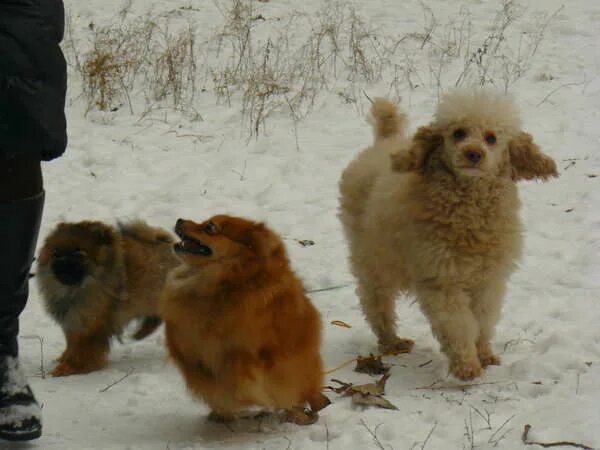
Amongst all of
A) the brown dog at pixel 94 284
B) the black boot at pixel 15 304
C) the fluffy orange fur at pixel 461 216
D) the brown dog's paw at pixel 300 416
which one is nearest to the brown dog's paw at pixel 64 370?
the brown dog at pixel 94 284

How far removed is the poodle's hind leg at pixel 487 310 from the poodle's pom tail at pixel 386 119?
1227 mm

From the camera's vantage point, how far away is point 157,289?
4723 millimetres

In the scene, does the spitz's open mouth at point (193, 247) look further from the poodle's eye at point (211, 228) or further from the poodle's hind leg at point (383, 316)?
the poodle's hind leg at point (383, 316)

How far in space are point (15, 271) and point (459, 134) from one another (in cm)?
233

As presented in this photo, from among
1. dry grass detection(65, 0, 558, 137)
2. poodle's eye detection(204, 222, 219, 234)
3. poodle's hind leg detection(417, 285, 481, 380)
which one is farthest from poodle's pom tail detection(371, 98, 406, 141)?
dry grass detection(65, 0, 558, 137)

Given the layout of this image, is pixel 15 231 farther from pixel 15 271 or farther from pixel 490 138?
pixel 490 138

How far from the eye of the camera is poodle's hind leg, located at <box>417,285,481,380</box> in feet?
14.1

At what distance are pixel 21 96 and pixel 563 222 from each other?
4147 millimetres

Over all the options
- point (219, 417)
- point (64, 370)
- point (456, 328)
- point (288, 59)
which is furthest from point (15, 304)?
point (288, 59)

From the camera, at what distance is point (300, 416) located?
345 centimetres

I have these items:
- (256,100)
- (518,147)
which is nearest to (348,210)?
(518,147)

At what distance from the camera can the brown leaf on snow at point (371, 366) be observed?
4.37 meters

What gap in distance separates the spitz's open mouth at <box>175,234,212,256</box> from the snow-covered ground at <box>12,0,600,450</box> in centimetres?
70

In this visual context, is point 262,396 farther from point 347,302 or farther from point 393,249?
point 347,302
